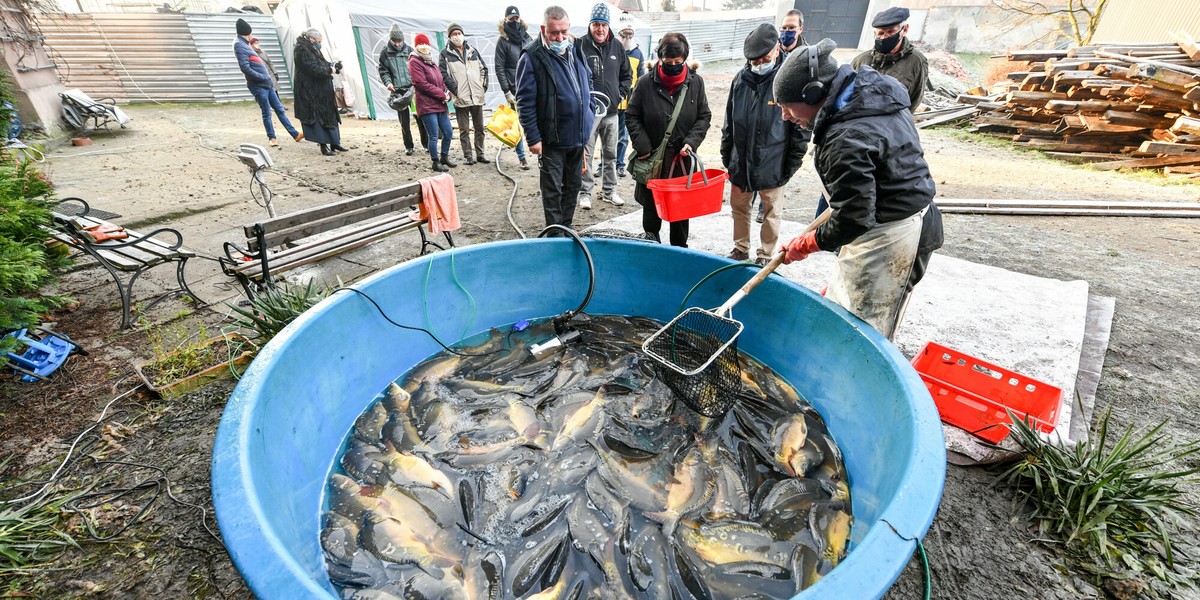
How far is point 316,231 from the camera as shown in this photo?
382cm

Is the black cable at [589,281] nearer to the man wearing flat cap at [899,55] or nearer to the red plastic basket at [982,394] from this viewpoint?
the red plastic basket at [982,394]

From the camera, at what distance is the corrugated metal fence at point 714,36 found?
2394 centimetres

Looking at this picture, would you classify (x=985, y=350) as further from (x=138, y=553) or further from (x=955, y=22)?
(x=955, y=22)

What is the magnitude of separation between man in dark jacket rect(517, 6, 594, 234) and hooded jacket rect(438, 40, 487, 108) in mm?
3490

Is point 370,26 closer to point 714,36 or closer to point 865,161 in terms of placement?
point 865,161

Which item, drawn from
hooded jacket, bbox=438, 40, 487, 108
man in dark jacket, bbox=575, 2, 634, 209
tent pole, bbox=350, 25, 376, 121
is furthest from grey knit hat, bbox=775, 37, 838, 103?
tent pole, bbox=350, 25, 376, 121

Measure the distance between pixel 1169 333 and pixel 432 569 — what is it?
18.0 ft

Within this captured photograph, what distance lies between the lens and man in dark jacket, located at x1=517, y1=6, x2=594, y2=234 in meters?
4.67

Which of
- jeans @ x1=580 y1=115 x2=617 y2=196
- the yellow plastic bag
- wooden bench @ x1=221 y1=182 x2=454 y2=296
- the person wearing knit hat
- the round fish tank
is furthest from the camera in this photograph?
the person wearing knit hat

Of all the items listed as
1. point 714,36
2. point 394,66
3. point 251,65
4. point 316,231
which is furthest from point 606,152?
point 714,36

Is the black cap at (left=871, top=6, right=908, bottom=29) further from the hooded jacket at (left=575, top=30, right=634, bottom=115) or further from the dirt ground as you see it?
the hooded jacket at (left=575, top=30, right=634, bottom=115)

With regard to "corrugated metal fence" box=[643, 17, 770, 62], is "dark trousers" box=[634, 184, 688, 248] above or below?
below

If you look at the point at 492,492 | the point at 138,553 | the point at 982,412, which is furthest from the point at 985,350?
the point at 138,553

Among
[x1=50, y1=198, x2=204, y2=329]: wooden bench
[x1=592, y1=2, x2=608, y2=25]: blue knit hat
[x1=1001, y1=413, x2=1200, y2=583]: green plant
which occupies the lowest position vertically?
[x1=1001, y1=413, x2=1200, y2=583]: green plant
